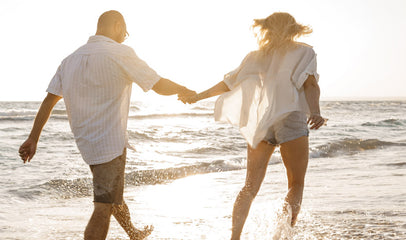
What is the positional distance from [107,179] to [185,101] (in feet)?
4.46

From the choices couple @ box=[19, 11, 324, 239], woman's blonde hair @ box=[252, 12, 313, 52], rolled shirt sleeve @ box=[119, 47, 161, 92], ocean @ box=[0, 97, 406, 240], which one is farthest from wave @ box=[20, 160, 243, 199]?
woman's blonde hair @ box=[252, 12, 313, 52]

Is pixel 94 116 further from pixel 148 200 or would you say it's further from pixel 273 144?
pixel 148 200

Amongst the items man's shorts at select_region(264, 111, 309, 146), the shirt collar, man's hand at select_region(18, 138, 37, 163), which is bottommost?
man's hand at select_region(18, 138, 37, 163)

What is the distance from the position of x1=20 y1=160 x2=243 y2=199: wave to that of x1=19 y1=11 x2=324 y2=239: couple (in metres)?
3.69

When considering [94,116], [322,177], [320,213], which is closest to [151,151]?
[322,177]

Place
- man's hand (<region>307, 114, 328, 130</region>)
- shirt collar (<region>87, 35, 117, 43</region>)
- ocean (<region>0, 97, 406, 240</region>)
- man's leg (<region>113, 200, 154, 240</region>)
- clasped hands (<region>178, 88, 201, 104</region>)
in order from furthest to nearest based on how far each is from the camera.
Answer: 1. ocean (<region>0, 97, 406, 240</region>)
2. clasped hands (<region>178, 88, 201, 104</region>)
3. man's leg (<region>113, 200, 154, 240</region>)
4. man's hand (<region>307, 114, 328, 130</region>)
5. shirt collar (<region>87, 35, 117, 43</region>)

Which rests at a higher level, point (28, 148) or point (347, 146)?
point (28, 148)

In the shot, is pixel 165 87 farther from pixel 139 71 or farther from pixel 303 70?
pixel 303 70

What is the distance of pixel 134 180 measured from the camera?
8.10m

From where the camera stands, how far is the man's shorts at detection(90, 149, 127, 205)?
3.07 meters

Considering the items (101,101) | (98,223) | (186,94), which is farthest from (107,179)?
(186,94)

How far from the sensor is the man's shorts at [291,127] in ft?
11.5

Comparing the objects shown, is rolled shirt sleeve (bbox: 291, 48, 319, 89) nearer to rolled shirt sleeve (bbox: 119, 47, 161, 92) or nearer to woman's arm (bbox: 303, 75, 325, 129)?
woman's arm (bbox: 303, 75, 325, 129)

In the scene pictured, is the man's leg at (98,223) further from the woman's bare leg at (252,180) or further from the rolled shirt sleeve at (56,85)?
the woman's bare leg at (252,180)
